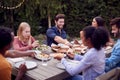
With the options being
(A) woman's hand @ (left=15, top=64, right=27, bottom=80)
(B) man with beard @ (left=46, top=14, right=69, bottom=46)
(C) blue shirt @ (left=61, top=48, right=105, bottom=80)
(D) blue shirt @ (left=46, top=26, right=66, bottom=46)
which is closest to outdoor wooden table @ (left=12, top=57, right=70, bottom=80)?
(A) woman's hand @ (left=15, top=64, right=27, bottom=80)

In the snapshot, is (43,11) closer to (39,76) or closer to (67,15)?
(67,15)

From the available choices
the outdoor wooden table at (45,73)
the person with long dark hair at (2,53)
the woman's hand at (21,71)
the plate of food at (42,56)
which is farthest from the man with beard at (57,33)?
the person with long dark hair at (2,53)

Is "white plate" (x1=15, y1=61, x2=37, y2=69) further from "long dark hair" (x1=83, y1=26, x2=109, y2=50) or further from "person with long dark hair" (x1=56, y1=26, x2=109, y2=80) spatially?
"long dark hair" (x1=83, y1=26, x2=109, y2=50)

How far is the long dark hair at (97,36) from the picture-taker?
2.85 metres

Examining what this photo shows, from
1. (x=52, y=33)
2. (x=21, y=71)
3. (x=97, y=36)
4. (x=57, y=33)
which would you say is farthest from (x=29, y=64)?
(x=57, y=33)

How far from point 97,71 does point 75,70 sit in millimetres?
262

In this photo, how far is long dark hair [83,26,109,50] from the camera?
112 inches

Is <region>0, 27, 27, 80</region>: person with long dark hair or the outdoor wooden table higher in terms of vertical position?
<region>0, 27, 27, 80</region>: person with long dark hair

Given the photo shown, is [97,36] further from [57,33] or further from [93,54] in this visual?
[57,33]

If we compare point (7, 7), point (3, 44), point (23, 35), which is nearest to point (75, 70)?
point (3, 44)

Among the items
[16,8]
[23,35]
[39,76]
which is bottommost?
[39,76]

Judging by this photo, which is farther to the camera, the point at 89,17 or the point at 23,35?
the point at 89,17

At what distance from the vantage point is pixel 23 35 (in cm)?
397

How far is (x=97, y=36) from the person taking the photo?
2.85 metres
